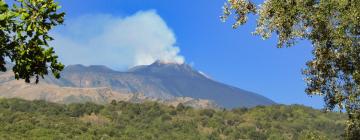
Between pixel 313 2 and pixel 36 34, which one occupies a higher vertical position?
pixel 313 2

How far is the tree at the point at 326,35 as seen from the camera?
2566 cm

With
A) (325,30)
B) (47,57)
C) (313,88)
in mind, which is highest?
(325,30)

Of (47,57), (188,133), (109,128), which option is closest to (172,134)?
(188,133)

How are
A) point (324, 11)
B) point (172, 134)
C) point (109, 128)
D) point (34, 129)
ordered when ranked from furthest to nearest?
point (172, 134) → point (109, 128) → point (34, 129) → point (324, 11)

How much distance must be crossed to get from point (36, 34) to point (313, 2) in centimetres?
1661

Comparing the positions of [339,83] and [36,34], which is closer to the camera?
[36,34]

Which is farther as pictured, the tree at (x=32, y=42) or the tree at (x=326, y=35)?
the tree at (x=326, y=35)

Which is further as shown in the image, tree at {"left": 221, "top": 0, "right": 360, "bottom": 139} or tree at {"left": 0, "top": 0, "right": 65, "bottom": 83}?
tree at {"left": 221, "top": 0, "right": 360, "bottom": 139}

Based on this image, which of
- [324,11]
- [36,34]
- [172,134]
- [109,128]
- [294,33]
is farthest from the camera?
[172,134]

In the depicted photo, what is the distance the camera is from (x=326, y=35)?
26.6 meters

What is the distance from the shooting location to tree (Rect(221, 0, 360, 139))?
25.7m

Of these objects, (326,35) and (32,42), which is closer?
(32,42)

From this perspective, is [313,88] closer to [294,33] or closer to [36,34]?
[294,33]

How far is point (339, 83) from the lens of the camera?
2758 centimetres
